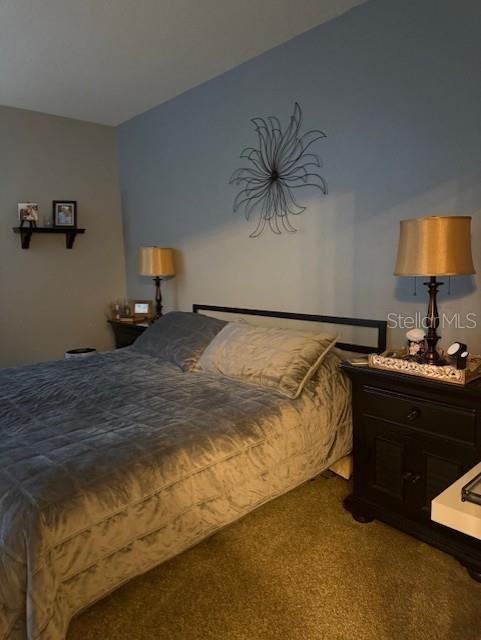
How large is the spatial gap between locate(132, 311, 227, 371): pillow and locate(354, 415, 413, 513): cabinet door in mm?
1126

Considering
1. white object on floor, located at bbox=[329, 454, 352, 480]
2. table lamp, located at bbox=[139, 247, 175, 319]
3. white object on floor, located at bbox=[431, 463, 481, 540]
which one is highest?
table lamp, located at bbox=[139, 247, 175, 319]

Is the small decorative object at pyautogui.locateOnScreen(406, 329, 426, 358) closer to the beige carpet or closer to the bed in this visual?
the bed

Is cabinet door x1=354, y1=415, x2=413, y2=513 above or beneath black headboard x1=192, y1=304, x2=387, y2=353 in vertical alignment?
beneath

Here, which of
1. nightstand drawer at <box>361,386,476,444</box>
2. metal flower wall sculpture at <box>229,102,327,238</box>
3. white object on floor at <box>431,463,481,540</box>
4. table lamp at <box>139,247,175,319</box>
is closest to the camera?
white object on floor at <box>431,463,481,540</box>

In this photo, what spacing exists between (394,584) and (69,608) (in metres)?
1.18

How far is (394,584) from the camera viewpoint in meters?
1.69

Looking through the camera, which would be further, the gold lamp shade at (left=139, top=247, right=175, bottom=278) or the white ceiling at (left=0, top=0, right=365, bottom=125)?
the gold lamp shade at (left=139, top=247, right=175, bottom=278)

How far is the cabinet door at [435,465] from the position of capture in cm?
174

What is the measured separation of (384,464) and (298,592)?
67cm

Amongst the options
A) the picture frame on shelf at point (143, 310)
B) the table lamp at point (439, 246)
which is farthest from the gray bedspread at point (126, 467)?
the picture frame on shelf at point (143, 310)

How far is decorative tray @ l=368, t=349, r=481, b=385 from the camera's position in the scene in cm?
173

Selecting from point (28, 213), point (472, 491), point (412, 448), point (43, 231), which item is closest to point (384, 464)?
point (412, 448)

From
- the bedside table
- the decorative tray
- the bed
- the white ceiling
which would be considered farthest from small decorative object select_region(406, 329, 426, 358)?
the white ceiling

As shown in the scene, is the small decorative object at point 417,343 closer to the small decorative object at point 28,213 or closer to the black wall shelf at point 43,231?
the black wall shelf at point 43,231
